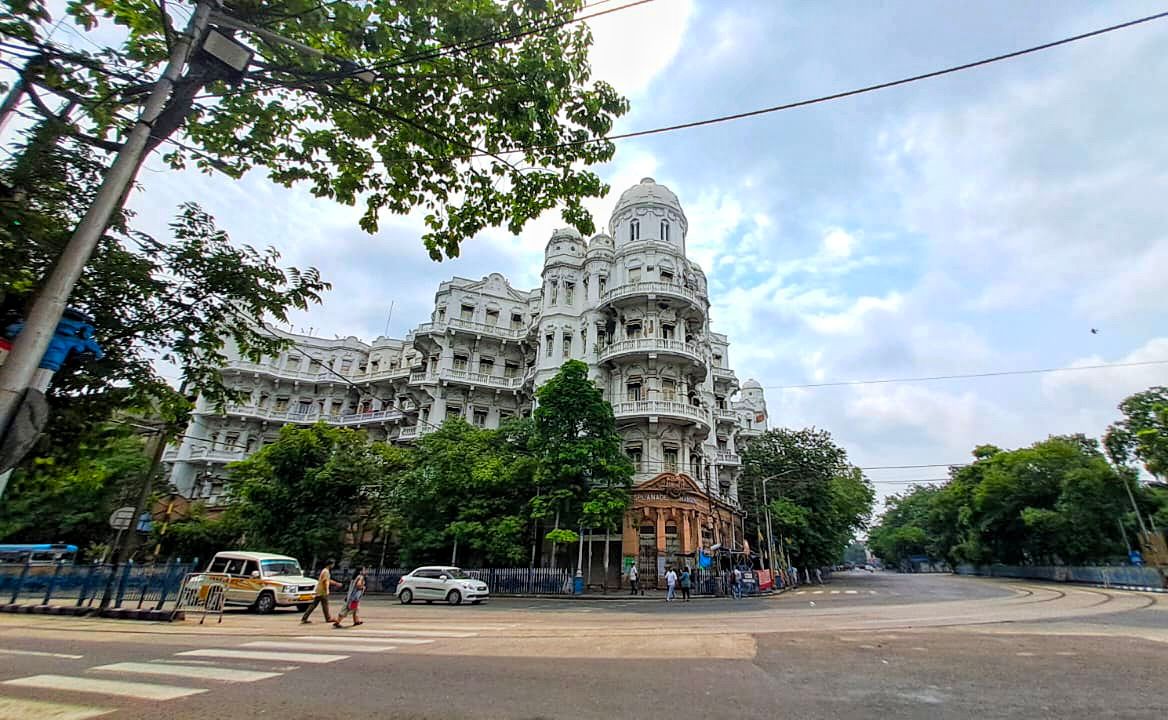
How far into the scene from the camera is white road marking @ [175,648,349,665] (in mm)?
7418

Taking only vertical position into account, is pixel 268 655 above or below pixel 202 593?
below

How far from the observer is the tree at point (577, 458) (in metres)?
26.1

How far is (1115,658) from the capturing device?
7.52 metres

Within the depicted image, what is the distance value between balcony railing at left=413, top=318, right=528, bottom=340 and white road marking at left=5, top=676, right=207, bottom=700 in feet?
114

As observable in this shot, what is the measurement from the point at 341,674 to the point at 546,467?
20.4m

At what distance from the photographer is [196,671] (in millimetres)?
6652

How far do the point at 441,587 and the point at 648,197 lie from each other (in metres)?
28.8

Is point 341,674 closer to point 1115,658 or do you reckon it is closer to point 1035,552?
point 1115,658

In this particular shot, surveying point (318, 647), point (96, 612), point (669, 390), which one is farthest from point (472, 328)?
point (318, 647)

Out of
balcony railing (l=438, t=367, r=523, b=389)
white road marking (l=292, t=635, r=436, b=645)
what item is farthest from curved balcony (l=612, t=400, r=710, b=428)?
white road marking (l=292, t=635, r=436, b=645)

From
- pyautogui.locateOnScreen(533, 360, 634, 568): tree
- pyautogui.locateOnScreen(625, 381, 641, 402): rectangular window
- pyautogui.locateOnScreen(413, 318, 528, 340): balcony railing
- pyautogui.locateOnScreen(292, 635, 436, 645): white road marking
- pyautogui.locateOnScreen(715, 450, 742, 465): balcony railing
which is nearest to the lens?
pyautogui.locateOnScreen(292, 635, 436, 645): white road marking

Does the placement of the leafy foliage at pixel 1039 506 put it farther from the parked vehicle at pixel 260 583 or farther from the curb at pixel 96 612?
the curb at pixel 96 612

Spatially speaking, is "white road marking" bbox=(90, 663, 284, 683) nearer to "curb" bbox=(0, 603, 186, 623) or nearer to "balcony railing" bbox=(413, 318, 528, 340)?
"curb" bbox=(0, 603, 186, 623)

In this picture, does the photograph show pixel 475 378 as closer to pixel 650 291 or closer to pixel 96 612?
pixel 650 291
